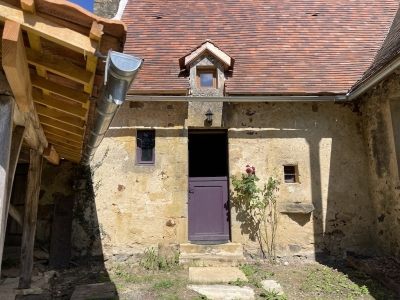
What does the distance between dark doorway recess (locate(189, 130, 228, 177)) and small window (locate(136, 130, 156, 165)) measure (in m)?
1.15

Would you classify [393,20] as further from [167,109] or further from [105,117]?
[105,117]

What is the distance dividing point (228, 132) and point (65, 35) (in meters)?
4.76

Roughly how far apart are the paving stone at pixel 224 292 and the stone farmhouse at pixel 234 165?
108cm

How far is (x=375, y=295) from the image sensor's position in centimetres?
436

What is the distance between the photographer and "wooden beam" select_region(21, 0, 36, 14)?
1.67 metres

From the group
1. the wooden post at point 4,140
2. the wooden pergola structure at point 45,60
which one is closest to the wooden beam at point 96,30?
the wooden pergola structure at point 45,60

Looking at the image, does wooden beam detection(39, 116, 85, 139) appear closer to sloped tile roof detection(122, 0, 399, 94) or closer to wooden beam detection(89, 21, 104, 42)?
wooden beam detection(89, 21, 104, 42)

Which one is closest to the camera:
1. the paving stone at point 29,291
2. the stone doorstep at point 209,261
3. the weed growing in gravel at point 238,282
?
the paving stone at point 29,291

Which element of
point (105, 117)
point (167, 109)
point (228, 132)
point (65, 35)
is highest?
point (167, 109)

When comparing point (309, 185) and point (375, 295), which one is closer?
point (375, 295)

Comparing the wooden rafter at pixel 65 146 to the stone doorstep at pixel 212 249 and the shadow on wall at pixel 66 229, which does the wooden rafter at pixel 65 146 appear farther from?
the stone doorstep at pixel 212 249

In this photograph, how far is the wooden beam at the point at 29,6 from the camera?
5.49 feet

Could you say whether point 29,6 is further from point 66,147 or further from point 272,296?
point 272,296

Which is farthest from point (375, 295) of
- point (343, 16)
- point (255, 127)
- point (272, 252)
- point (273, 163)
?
point (343, 16)
